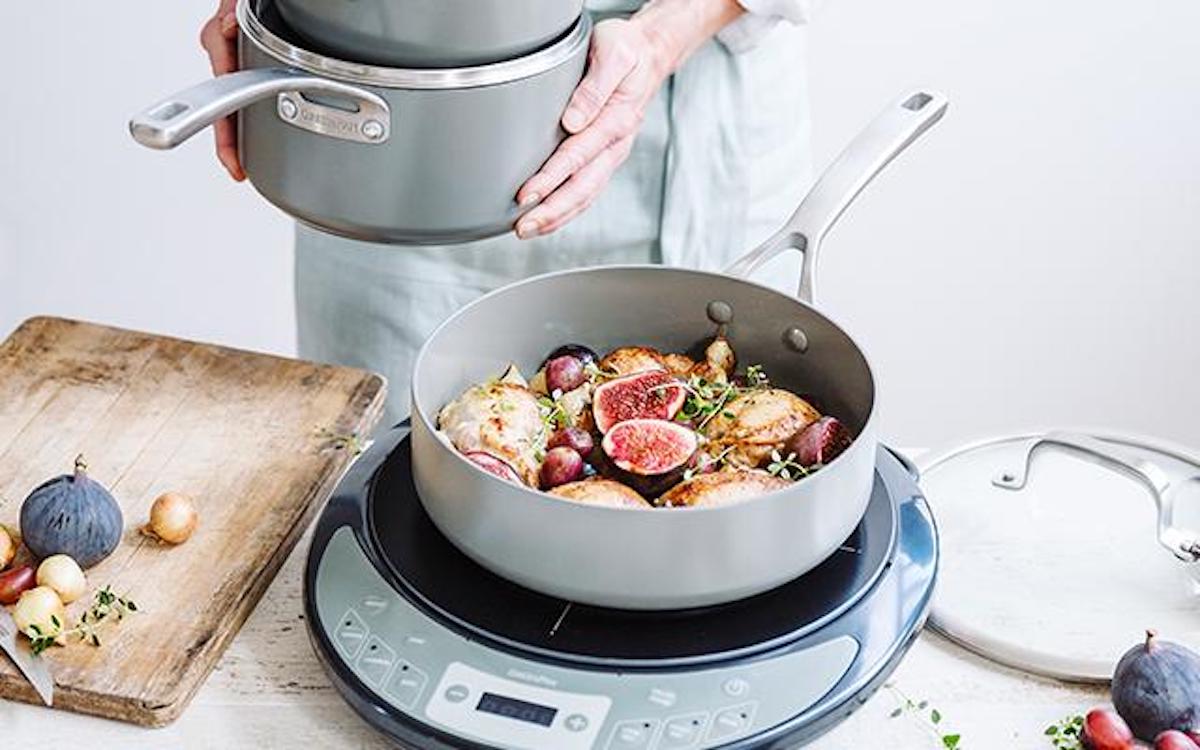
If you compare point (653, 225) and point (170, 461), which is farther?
point (653, 225)

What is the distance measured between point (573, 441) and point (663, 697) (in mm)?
218

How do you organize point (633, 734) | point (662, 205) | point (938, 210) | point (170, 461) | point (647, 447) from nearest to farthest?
point (633, 734) → point (647, 447) → point (170, 461) → point (662, 205) → point (938, 210)

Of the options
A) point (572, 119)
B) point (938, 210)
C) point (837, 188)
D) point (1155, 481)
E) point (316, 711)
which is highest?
point (572, 119)

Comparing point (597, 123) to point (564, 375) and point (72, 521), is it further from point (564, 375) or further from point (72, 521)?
point (72, 521)

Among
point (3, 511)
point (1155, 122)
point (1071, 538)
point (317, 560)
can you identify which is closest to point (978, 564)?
point (1071, 538)

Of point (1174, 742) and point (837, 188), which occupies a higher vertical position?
point (837, 188)

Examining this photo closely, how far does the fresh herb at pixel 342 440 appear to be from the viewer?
1.61m

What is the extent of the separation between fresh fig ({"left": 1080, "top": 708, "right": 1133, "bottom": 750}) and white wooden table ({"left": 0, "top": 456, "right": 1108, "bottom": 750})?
0.03 metres

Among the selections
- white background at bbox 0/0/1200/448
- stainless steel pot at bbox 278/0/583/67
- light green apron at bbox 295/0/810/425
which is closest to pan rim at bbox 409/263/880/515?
stainless steel pot at bbox 278/0/583/67

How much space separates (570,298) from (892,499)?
0.30 meters

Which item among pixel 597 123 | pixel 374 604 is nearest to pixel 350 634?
pixel 374 604

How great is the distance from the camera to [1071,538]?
153 cm

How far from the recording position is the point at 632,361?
4.91 feet

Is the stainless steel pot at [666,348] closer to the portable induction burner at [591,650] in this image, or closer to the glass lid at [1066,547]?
the portable induction burner at [591,650]
